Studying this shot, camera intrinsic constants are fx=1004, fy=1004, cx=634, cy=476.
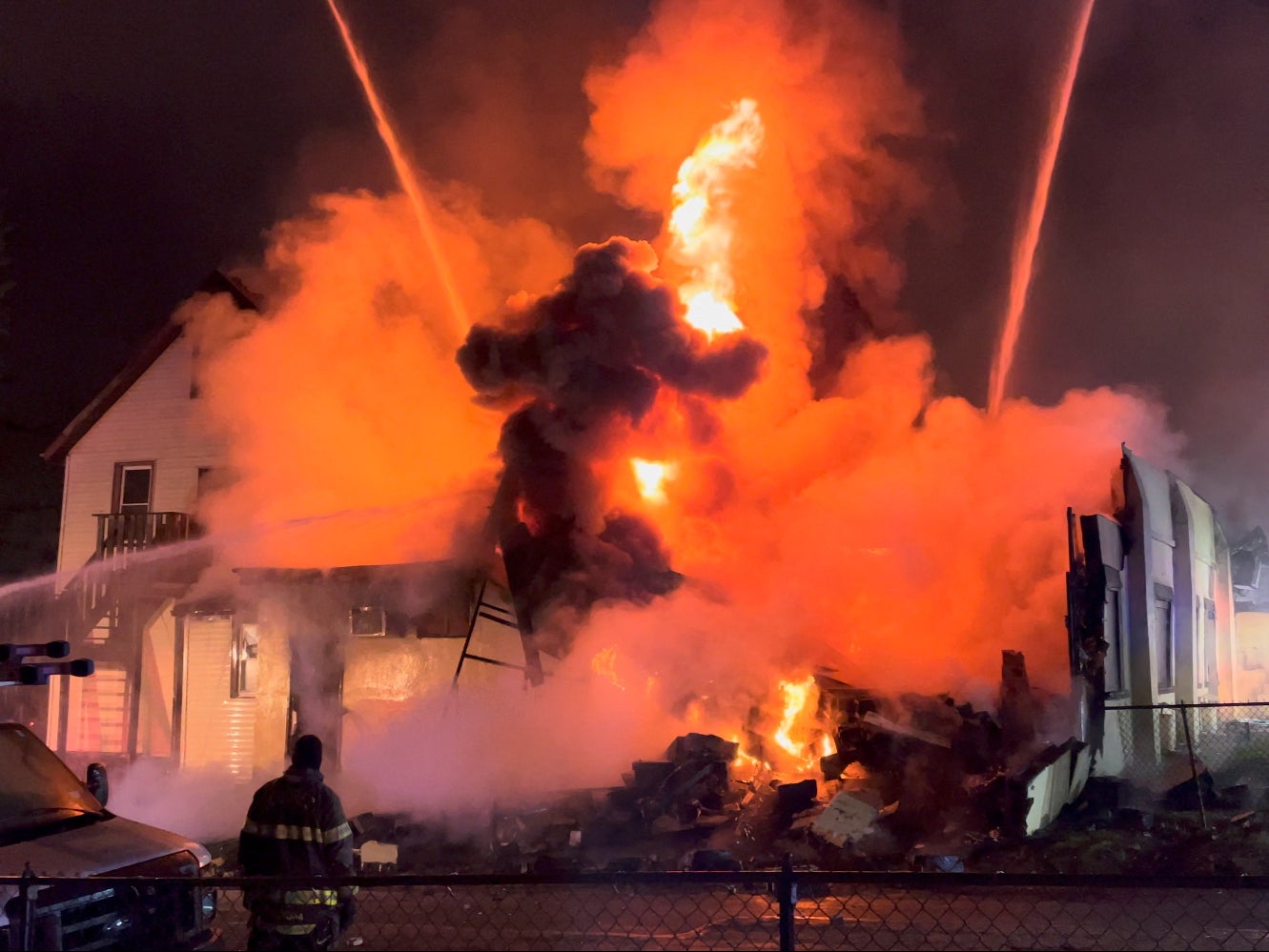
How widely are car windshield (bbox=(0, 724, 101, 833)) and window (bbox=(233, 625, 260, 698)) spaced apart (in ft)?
31.6

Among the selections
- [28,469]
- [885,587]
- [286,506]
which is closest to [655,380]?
[885,587]

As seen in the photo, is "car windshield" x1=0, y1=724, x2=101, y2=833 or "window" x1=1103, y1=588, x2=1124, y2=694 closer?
"car windshield" x1=0, y1=724, x2=101, y2=833

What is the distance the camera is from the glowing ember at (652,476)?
13969mm

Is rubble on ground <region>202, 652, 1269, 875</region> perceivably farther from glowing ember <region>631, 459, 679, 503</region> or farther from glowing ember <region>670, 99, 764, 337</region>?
glowing ember <region>670, 99, 764, 337</region>

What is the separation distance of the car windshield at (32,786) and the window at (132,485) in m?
12.2

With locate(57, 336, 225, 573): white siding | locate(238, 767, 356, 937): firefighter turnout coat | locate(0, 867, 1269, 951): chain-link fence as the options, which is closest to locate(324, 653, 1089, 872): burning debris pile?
locate(0, 867, 1269, 951): chain-link fence

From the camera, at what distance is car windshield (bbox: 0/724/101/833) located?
5.75m

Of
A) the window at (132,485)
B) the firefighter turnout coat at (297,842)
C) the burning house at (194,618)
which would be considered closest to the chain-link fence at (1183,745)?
the burning house at (194,618)

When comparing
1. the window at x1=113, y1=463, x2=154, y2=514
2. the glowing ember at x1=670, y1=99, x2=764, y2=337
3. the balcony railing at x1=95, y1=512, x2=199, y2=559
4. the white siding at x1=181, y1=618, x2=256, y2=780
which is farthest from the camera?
the window at x1=113, y1=463, x2=154, y2=514

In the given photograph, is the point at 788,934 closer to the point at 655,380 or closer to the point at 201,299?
the point at 655,380

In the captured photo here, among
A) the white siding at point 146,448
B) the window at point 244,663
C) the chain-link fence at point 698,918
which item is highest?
the white siding at point 146,448

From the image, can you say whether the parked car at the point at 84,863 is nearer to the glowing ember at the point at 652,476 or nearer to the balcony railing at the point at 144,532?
the glowing ember at the point at 652,476

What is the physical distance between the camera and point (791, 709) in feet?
39.6

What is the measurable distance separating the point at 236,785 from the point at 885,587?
31.9 ft
